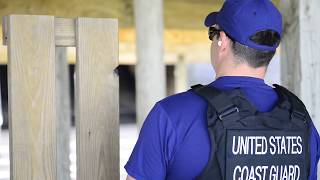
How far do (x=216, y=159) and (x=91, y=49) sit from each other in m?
0.60

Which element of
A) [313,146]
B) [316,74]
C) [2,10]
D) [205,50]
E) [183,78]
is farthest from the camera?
[183,78]

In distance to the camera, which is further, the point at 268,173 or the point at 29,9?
the point at 29,9

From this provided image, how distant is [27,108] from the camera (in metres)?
1.63

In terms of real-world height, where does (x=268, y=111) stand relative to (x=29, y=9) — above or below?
below

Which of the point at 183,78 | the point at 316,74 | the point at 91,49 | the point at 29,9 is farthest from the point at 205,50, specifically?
the point at 91,49

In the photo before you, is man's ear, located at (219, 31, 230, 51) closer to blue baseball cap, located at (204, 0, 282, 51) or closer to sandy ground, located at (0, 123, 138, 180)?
blue baseball cap, located at (204, 0, 282, 51)

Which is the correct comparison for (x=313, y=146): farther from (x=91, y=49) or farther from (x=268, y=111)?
(x=91, y=49)

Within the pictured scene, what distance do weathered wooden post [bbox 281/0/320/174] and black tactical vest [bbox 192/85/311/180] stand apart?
70cm

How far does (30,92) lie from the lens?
1638mm

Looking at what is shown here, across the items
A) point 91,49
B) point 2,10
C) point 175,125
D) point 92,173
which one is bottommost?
point 92,173

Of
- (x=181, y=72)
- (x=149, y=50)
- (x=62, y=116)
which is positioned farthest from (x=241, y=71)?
(x=181, y=72)

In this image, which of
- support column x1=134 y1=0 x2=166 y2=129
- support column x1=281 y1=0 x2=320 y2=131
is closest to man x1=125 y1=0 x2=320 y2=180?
support column x1=281 y1=0 x2=320 y2=131

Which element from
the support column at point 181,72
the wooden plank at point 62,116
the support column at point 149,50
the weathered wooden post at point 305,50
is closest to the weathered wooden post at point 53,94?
the weathered wooden post at point 305,50

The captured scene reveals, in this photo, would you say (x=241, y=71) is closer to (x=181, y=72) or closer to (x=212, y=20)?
(x=212, y=20)
